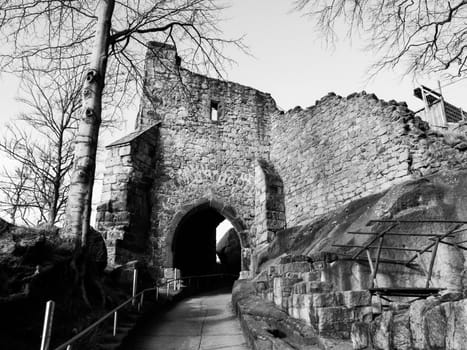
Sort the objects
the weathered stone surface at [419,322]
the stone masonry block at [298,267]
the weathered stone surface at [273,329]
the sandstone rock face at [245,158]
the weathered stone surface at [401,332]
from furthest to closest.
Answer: the sandstone rock face at [245,158] → the stone masonry block at [298,267] → the weathered stone surface at [273,329] → the weathered stone surface at [401,332] → the weathered stone surface at [419,322]

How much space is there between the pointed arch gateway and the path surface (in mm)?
3707

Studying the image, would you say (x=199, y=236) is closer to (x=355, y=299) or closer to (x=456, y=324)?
(x=355, y=299)

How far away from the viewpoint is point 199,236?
1609cm

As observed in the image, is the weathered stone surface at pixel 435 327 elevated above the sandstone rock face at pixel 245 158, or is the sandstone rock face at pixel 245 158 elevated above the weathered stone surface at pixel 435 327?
the sandstone rock face at pixel 245 158

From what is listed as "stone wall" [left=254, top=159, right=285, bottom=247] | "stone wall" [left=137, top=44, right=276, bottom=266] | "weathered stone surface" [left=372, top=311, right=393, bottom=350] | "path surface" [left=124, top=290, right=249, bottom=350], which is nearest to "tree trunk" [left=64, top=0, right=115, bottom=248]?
"path surface" [left=124, top=290, right=249, bottom=350]

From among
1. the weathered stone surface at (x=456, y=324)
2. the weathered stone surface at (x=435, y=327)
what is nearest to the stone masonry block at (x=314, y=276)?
the weathered stone surface at (x=435, y=327)

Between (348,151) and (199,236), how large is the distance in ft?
27.2

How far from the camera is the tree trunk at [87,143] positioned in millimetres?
5047

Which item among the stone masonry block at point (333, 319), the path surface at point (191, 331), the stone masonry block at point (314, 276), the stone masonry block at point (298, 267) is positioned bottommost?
the path surface at point (191, 331)

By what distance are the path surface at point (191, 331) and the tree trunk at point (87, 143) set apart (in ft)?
5.07

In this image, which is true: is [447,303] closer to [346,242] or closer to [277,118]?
[346,242]

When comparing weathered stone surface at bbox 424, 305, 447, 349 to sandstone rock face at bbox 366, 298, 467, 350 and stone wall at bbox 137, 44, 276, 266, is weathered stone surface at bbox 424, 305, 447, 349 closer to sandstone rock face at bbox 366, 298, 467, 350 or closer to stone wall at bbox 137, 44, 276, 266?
sandstone rock face at bbox 366, 298, 467, 350

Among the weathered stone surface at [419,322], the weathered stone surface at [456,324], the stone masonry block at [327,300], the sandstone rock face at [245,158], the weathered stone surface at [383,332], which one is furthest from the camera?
the sandstone rock face at [245,158]

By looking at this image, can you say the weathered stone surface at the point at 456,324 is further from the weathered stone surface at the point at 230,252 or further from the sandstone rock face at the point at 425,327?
the weathered stone surface at the point at 230,252
